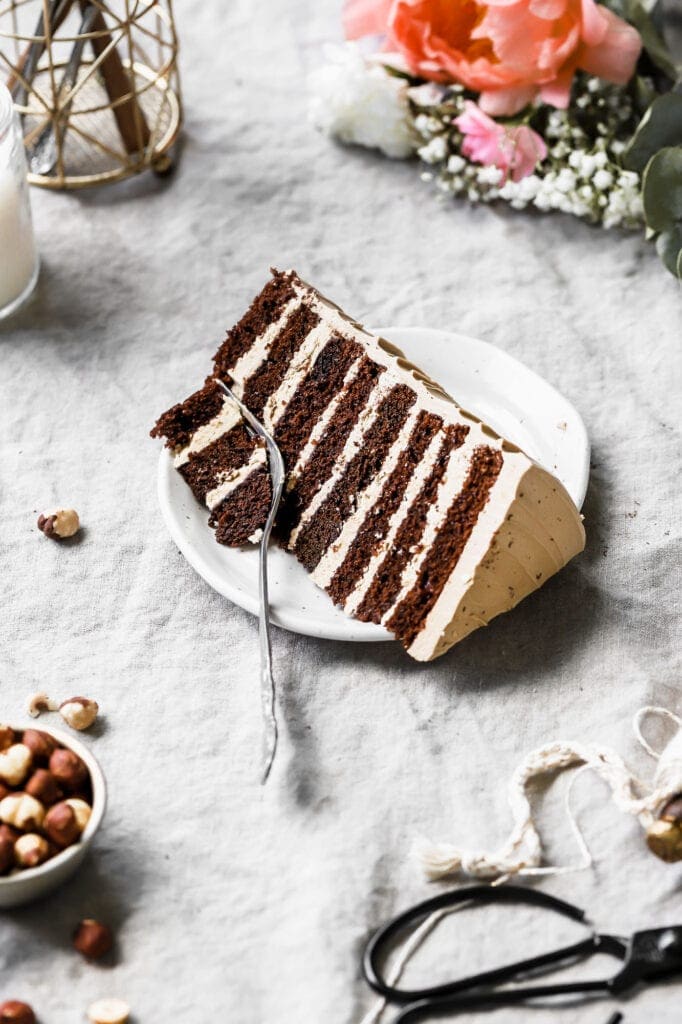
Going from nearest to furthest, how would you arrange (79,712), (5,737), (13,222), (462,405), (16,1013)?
1. (16,1013)
2. (5,737)
3. (79,712)
4. (462,405)
5. (13,222)

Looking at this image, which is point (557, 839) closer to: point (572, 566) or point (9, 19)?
point (572, 566)

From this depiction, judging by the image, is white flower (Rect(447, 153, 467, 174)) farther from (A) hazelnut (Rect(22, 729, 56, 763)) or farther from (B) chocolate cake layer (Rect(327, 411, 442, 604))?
(A) hazelnut (Rect(22, 729, 56, 763))

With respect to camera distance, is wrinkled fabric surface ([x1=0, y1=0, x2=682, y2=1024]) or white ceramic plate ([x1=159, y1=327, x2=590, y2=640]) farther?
white ceramic plate ([x1=159, y1=327, x2=590, y2=640])

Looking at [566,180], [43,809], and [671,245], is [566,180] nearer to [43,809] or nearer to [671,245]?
[671,245]

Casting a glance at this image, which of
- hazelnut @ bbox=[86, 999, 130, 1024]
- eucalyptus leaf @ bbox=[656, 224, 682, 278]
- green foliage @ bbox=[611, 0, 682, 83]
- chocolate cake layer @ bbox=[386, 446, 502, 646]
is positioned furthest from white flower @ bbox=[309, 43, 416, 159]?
hazelnut @ bbox=[86, 999, 130, 1024]

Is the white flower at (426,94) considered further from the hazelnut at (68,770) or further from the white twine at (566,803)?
the hazelnut at (68,770)

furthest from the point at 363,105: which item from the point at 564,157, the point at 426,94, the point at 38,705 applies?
the point at 38,705
